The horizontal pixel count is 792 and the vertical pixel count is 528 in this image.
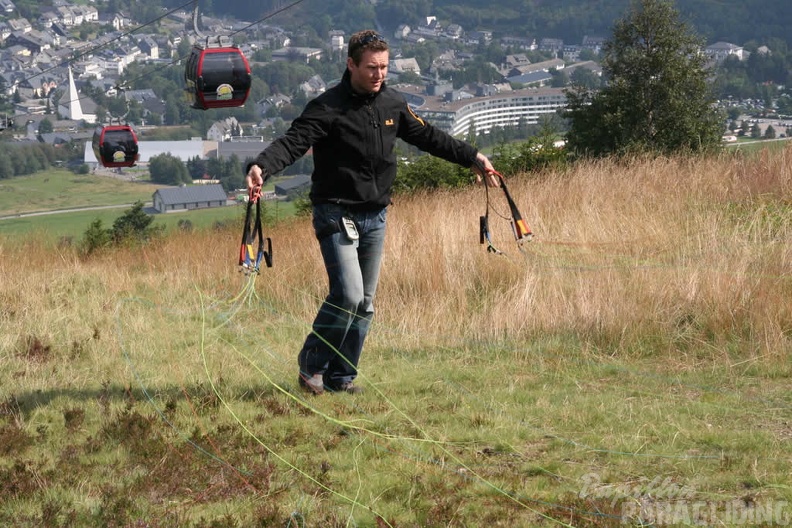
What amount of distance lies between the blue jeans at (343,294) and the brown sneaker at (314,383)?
0.03 metres

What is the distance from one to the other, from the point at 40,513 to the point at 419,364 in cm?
281

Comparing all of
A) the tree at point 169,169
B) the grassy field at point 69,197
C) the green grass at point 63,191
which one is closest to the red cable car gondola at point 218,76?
the grassy field at point 69,197

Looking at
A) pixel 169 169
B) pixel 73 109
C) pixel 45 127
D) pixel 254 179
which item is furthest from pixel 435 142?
pixel 73 109

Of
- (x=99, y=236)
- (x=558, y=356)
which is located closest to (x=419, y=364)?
(x=558, y=356)

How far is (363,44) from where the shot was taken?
5.23 m

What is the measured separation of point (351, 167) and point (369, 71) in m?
0.52

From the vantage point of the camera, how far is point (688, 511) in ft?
12.9

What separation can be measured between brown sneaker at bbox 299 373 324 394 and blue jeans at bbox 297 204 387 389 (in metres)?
0.03

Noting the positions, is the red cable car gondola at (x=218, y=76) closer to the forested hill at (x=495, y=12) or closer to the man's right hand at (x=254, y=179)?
the man's right hand at (x=254, y=179)

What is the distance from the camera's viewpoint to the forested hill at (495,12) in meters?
125

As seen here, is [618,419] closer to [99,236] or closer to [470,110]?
[99,236]

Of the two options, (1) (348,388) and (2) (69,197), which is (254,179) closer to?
(1) (348,388)

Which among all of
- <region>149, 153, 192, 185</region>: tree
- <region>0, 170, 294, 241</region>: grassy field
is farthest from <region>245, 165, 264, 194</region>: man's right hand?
<region>149, 153, 192, 185</region>: tree

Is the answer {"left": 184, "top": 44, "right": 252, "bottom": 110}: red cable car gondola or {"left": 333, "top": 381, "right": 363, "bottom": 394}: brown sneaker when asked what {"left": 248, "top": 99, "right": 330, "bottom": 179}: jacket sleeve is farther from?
{"left": 184, "top": 44, "right": 252, "bottom": 110}: red cable car gondola
